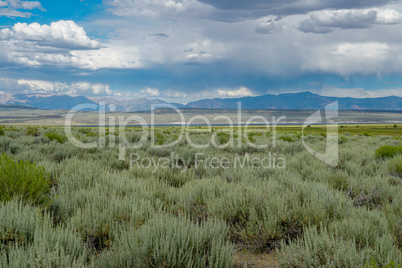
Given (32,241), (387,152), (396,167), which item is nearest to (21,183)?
(32,241)

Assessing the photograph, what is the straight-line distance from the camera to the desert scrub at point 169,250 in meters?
2.53

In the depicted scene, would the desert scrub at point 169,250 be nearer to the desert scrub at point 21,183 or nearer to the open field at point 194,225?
the open field at point 194,225

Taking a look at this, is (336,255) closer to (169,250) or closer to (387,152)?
(169,250)

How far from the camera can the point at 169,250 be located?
8.71 feet

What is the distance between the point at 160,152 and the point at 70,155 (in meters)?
3.43

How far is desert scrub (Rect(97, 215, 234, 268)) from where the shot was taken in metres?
2.53

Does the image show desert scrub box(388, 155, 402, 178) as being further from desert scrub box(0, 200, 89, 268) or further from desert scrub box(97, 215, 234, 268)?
desert scrub box(0, 200, 89, 268)

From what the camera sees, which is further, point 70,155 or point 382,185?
point 70,155

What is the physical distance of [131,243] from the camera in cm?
278

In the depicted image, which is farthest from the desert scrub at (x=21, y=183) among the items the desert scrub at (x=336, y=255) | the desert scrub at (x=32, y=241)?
the desert scrub at (x=336, y=255)

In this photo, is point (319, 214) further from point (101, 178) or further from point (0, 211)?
point (101, 178)

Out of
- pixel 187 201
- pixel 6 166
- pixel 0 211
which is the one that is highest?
pixel 6 166

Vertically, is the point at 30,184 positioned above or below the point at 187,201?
above

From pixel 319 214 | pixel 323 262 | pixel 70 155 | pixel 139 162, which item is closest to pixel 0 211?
pixel 323 262
